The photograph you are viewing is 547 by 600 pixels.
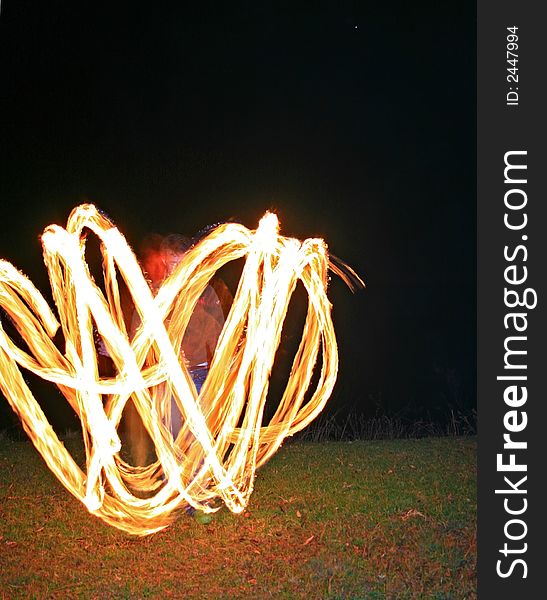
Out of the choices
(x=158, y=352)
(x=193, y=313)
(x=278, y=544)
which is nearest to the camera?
(x=278, y=544)

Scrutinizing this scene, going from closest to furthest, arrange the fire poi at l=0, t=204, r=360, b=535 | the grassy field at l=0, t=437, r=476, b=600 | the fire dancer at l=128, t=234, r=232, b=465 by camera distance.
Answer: the grassy field at l=0, t=437, r=476, b=600 → the fire poi at l=0, t=204, r=360, b=535 → the fire dancer at l=128, t=234, r=232, b=465

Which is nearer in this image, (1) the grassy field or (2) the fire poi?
(1) the grassy field

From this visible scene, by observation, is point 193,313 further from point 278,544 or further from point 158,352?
point 278,544

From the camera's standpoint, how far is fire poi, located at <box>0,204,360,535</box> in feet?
19.0

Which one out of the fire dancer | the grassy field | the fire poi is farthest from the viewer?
the fire dancer

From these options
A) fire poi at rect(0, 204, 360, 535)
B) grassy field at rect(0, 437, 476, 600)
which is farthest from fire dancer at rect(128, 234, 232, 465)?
grassy field at rect(0, 437, 476, 600)

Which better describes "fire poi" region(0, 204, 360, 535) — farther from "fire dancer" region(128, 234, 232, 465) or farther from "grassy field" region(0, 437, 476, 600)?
"grassy field" region(0, 437, 476, 600)

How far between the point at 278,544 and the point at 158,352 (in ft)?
5.11

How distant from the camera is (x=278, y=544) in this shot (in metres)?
6.14

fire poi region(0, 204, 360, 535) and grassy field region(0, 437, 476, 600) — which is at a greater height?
fire poi region(0, 204, 360, 535)

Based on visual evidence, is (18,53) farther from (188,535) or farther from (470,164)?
(188,535)

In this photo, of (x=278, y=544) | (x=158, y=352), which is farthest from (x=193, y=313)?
(x=278, y=544)

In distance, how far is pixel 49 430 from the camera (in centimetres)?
625

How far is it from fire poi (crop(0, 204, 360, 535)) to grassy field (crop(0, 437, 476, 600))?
1.00 feet
